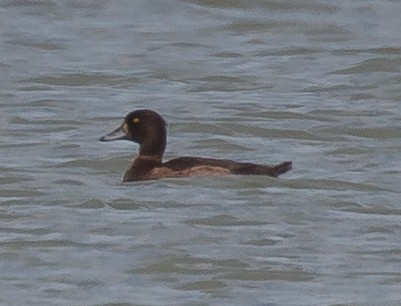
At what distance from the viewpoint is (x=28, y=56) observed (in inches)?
806

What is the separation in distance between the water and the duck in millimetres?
85

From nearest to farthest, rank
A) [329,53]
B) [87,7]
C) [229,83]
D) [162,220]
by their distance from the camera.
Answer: [162,220] → [229,83] → [329,53] → [87,7]

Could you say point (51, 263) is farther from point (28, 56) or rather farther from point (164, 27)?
point (164, 27)

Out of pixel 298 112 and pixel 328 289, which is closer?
pixel 328 289

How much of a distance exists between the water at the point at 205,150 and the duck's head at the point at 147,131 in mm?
290

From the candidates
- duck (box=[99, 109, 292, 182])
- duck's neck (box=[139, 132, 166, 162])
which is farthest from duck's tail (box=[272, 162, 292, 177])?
duck's neck (box=[139, 132, 166, 162])

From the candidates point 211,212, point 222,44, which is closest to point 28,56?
point 222,44

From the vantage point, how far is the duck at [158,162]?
47.8 feet

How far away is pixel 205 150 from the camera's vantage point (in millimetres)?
16375

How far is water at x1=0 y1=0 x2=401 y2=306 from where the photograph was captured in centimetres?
1198

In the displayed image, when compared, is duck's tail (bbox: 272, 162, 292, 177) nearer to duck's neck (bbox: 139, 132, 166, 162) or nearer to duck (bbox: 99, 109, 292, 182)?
duck (bbox: 99, 109, 292, 182)

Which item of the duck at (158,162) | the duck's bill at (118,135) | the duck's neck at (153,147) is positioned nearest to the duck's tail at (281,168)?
the duck at (158,162)

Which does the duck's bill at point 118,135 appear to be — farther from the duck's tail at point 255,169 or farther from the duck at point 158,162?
the duck's tail at point 255,169

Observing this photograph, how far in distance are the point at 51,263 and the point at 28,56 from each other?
331 inches
